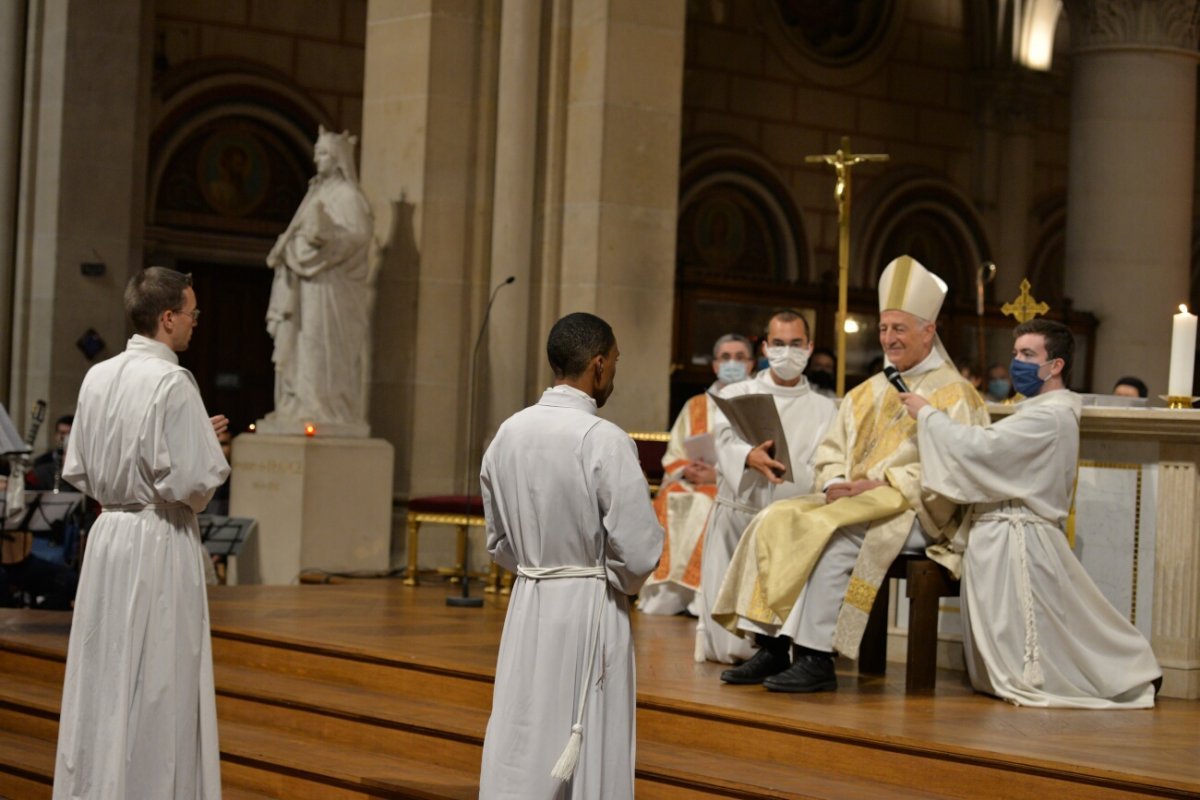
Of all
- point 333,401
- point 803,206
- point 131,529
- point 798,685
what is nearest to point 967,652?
point 798,685

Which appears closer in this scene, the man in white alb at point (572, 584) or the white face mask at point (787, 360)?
the man in white alb at point (572, 584)

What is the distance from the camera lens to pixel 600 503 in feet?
14.8

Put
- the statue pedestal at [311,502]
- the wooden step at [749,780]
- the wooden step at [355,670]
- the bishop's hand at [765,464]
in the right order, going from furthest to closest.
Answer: the statue pedestal at [311,502] < the bishop's hand at [765,464] < the wooden step at [355,670] < the wooden step at [749,780]

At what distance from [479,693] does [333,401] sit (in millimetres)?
4466

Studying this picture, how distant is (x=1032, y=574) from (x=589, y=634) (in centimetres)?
260

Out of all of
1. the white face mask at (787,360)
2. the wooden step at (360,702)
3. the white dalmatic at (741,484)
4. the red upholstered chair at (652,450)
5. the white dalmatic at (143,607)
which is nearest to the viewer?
the white dalmatic at (143,607)

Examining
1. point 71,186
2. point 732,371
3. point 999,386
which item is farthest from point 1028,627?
point 71,186

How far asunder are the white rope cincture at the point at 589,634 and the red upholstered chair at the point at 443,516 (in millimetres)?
5425

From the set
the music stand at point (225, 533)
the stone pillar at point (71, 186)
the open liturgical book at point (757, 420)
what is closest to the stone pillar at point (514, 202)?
the music stand at point (225, 533)

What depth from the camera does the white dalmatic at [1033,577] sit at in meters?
6.57

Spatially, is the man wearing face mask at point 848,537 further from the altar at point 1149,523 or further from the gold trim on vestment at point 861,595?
the altar at point 1149,523

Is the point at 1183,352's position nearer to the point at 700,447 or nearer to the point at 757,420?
the point at 757,420

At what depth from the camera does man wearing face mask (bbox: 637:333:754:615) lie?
9.19 meters

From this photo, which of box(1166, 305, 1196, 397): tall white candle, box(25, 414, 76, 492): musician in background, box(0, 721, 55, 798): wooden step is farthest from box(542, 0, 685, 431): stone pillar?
box(0, 721, 55, 798): wooden step
